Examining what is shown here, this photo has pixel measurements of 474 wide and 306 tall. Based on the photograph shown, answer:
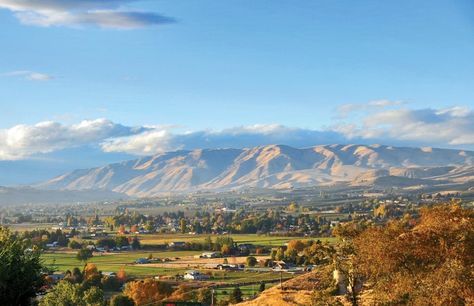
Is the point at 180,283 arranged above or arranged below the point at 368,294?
below

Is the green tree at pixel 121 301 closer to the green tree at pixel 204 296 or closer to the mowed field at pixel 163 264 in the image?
the green tree at pixel 204 296

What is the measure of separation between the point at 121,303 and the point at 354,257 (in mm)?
Answer: 31947

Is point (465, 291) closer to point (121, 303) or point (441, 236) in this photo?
point (441, 236)

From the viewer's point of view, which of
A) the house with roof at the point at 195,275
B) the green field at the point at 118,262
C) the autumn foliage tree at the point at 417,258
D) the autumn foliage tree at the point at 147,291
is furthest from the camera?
the green field at the point at 118,262

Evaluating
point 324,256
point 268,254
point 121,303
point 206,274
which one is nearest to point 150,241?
point 268,254

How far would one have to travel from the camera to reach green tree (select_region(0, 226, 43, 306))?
92.0 feet

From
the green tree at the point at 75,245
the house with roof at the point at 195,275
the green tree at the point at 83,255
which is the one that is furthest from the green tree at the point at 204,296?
the green tree at the point at 75,245

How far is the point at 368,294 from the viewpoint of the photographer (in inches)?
1241

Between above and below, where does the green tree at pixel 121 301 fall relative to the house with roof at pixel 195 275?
above

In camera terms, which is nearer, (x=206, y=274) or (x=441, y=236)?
(x=441, y=236)

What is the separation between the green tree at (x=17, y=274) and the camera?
92.0 feet

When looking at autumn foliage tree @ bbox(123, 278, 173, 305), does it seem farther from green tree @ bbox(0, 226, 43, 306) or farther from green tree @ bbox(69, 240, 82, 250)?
green tree @ bbox(69, 240, 82, 250)

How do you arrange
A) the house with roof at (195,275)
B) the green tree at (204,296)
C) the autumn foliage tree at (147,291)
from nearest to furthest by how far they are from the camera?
the green tree at (204,296) < the autumn foliage tree at (147,291) < the house with roof at (195,275)

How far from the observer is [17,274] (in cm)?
2859
